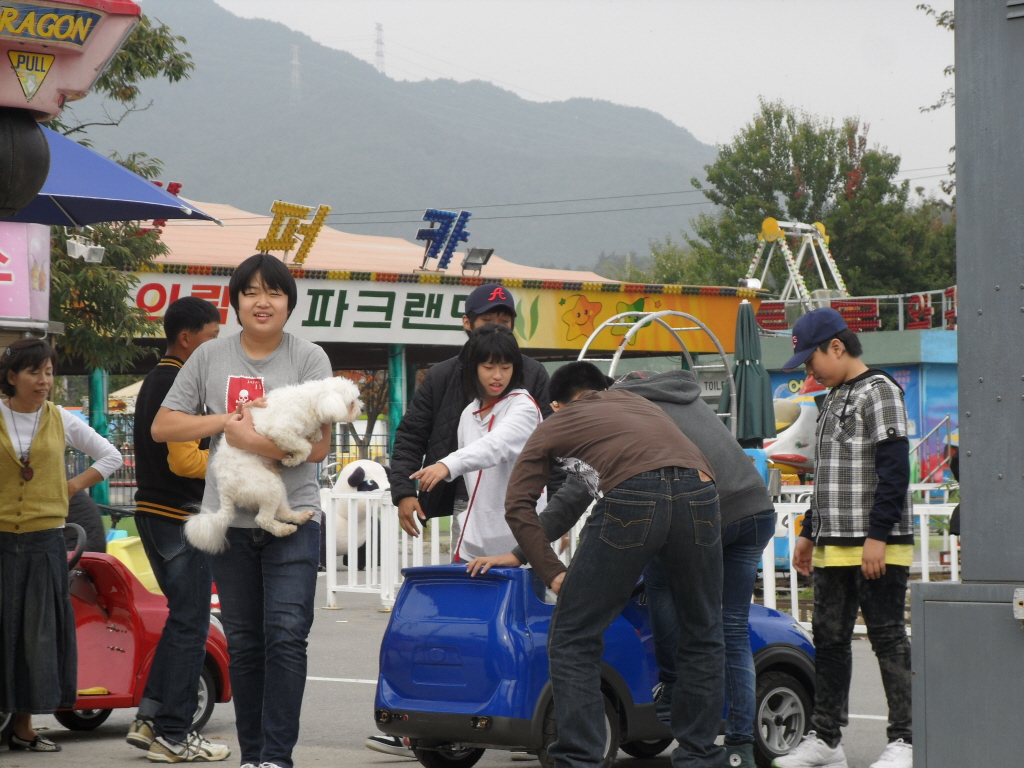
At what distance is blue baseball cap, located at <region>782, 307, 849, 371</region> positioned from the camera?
5488 mm

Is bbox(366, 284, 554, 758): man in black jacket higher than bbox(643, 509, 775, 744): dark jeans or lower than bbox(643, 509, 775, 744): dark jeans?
higher

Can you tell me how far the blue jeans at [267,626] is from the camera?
4.61m

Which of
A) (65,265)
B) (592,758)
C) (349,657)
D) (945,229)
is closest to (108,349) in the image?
(65,265)

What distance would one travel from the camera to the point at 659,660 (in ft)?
16.8

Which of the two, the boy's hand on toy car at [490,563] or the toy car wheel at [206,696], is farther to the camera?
the toy car wheel at [206,696]

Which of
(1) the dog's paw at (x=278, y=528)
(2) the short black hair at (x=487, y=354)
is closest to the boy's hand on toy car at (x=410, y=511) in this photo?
(2) the short black hair at (x=487, y=354)

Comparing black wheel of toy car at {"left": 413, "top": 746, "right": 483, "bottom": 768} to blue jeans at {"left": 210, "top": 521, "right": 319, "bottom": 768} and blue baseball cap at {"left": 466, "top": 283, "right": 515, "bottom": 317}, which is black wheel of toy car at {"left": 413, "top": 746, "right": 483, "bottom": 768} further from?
blue baseball cap at {"left": 466, "top": 283, "right": 515, "bottom": 317}

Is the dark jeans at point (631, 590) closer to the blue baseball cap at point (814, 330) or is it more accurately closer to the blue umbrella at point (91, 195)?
the blue baseball cap at point (814, 330)

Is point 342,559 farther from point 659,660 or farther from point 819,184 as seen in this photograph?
point 819,184

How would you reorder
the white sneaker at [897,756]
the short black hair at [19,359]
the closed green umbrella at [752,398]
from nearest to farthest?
1. the white sneaker at [897,756]
2. the short black hair at [19,359]
3. the closed green umbrella at [752,398]

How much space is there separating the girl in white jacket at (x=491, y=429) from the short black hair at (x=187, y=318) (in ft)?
4.13

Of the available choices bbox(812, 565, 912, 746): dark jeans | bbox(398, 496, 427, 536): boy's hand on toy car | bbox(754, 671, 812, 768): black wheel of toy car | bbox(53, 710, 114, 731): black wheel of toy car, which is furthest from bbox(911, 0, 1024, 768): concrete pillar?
bbox(53, 710, 114, 731): black wheel of toy car

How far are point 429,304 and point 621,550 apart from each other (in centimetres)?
2168

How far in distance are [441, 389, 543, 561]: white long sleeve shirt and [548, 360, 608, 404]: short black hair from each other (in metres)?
0.47
